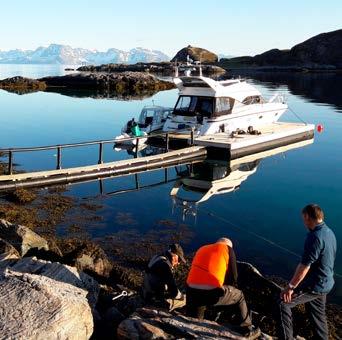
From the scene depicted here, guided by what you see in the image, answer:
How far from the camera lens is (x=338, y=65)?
487 ft

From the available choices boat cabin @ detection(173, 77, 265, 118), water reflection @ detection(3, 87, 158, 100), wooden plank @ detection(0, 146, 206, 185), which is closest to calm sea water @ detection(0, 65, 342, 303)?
wooden plank @ detection(0, 146, 206, 185)

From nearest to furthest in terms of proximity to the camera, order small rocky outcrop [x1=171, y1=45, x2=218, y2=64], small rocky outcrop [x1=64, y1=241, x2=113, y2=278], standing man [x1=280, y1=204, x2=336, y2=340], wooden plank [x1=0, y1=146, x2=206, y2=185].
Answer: standing man [x1=280, y1=204, x2=336, y2=340]
small rocky outcrop [x1=64, y1=241, x2=113, y2=278]
wooden plank [x1=0, y1=146, x2=206, y2=185]
small rocky outcrop [x1=171, y1=45, x2=218, y2=64]

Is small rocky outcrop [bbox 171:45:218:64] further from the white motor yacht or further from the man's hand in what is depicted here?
the man's hand

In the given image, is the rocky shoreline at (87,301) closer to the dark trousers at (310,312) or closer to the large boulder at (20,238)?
the large boulder at (20,238)

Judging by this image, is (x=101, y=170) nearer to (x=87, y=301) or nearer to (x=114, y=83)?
(x=87, y=301)

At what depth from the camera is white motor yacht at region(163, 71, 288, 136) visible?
89.9ft

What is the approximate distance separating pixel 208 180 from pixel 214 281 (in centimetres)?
1595

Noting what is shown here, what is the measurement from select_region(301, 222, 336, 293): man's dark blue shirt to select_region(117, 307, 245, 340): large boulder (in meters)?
1.48

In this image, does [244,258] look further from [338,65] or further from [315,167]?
[338,65]

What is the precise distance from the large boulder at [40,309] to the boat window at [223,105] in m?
20.7

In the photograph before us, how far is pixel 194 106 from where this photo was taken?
28.2m

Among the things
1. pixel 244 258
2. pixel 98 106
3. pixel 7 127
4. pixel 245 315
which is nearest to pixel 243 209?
pixel 244 258

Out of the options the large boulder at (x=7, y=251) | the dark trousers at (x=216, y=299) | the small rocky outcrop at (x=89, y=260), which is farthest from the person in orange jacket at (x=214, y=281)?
the large boulder at (x=7, y=251)

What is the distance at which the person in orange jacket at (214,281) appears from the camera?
7711 mm
